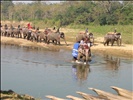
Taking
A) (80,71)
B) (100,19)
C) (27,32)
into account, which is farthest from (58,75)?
(100,19)

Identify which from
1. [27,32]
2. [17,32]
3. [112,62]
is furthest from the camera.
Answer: [17,32]

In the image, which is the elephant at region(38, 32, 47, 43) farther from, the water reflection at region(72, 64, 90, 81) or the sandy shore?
the water reflection at region(72, 64, 90, 81)

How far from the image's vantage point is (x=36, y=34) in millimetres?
30719

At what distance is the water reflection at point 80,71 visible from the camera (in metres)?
15.9

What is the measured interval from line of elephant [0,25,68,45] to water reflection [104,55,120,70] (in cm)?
590

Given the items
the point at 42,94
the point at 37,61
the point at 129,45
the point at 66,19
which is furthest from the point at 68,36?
the point at 42,94

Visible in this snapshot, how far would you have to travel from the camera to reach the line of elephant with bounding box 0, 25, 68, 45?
93.8 ft

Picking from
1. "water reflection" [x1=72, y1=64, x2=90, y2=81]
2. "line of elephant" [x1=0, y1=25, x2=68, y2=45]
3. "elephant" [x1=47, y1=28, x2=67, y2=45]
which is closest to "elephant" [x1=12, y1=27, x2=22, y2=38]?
"line of elephant" [x1=0, y1=25, x2=68, y2=45]

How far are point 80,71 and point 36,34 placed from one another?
1394cm

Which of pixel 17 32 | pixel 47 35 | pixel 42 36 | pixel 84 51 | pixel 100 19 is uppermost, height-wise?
pixel 100 19

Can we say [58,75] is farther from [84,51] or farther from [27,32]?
[27,32]

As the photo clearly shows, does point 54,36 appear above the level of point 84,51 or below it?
above

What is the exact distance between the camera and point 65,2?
6881 centimetres

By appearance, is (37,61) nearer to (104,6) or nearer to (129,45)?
(129,45)
